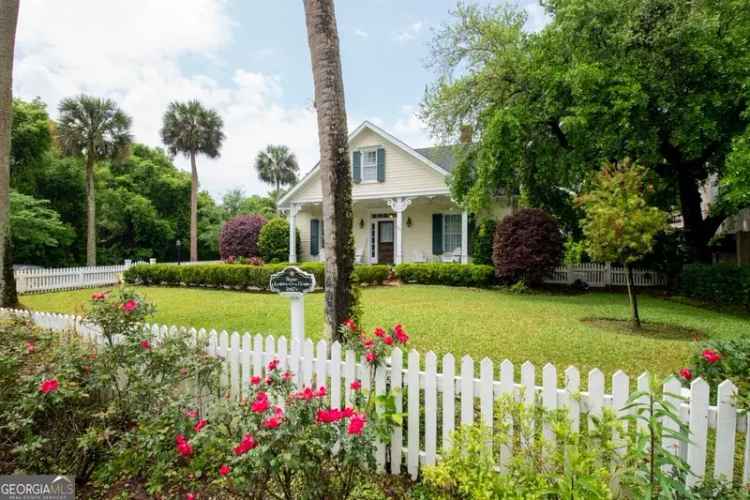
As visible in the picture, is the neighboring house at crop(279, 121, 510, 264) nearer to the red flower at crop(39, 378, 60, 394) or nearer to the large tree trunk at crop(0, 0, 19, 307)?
the large tree trunk at crop(0, 0, 19, 307)

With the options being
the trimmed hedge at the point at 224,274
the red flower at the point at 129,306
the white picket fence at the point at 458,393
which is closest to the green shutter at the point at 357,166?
the trimmed hedge at the point at 224,274

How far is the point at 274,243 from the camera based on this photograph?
2100cm

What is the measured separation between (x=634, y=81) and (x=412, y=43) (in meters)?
7.17

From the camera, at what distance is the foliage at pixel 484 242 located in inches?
604

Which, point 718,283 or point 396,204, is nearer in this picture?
point 718,283

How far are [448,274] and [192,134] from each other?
2062 cm

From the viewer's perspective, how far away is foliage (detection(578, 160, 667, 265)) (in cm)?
757

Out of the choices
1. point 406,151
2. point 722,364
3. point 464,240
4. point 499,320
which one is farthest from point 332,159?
point 406,151

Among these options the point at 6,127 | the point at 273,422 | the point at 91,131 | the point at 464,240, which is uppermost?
the point at 91,131

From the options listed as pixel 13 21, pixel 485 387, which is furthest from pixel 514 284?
pixel 13 21

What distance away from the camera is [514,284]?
1395cm

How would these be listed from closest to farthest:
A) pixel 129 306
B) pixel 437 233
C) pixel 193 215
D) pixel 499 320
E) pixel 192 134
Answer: pixel 129 306, pixel 499 320, pixel 437 233, pixel 193 215, pixel 192 134

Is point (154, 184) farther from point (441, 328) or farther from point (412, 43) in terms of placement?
point (441, 328)

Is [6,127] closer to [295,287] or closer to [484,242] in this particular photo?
[295,287]
